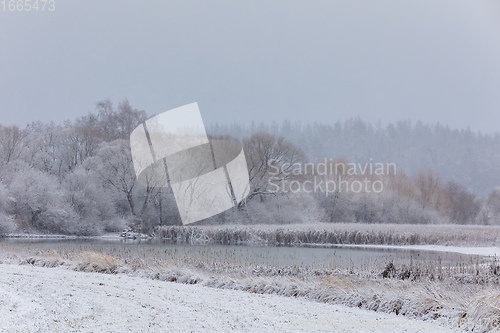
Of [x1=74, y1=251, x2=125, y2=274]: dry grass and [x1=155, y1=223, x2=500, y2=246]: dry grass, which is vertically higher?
[x1=74, y1=251, x2=125, y2=274]: dry grass

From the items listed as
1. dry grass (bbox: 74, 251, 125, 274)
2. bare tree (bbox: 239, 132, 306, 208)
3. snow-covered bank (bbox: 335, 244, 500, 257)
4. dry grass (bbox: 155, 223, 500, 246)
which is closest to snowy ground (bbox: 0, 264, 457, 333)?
dry grass (bbox: 74, 251, 125, 274)

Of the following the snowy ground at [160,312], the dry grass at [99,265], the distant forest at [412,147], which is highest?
the snowy ground at [160,312]

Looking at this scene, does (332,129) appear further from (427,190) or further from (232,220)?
(232,220)

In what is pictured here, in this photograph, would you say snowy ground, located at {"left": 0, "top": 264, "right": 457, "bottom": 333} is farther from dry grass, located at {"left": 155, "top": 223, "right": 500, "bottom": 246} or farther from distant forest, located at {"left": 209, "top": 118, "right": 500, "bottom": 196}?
distant forest, located at {"left": 209, "top": 118, "right": 500, "bottom": 196}

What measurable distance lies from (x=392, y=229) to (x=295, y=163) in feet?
62.3

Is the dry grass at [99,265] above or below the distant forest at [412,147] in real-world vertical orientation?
above

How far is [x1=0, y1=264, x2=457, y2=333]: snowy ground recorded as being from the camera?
6.65 metres

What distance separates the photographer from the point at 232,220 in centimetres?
4156

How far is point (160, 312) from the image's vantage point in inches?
299

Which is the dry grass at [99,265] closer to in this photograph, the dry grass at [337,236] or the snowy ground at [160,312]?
A: the snowy ground at [160,312]

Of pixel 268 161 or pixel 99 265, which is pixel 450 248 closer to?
pixel 99 265

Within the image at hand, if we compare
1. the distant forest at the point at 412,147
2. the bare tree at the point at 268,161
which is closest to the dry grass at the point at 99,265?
the bare tree at the point at 268,161

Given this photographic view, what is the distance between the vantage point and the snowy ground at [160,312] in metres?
6.65

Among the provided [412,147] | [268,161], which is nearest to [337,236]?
[268,161]
